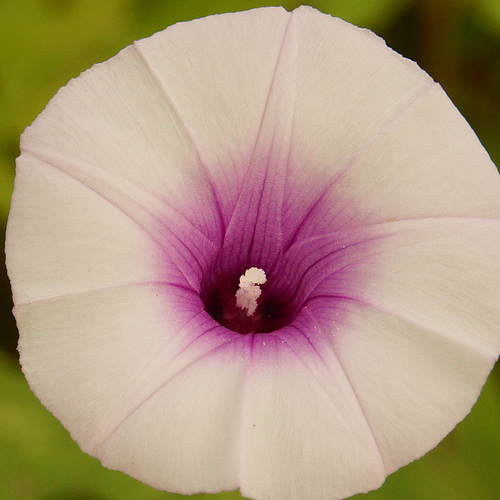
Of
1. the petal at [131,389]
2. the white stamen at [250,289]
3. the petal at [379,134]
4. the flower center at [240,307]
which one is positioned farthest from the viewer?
the flower center at [240,307]

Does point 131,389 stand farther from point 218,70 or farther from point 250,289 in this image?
point 218,70

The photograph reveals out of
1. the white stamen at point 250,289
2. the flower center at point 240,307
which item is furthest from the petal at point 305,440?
the flower center at point 240,307

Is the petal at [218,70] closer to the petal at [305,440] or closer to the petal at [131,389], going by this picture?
the petal at [131,389]

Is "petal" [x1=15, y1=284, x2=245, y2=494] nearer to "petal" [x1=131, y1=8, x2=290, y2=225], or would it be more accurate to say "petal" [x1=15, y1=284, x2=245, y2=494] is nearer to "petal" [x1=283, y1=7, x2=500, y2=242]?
"petal" [x1=131, y1=8, x2=290, y2=225]

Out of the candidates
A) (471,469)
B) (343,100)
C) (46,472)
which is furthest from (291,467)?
(471,469)

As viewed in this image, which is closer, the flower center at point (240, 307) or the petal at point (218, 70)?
the petal at point (218, 70)

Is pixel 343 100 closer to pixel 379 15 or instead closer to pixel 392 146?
pixel 392 146

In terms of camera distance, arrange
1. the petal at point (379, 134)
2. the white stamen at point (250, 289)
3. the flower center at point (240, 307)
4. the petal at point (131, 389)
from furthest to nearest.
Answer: the flower center at point (240, 307) < the white stamen at point (250, 289) < the petal at point (379, 134) < the petal at point (131, 389)

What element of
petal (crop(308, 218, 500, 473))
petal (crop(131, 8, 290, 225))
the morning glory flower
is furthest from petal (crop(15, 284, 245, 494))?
petal (crop(131, 8, 290, 225))

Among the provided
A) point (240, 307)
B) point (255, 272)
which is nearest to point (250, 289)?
A: point (255, 272)
